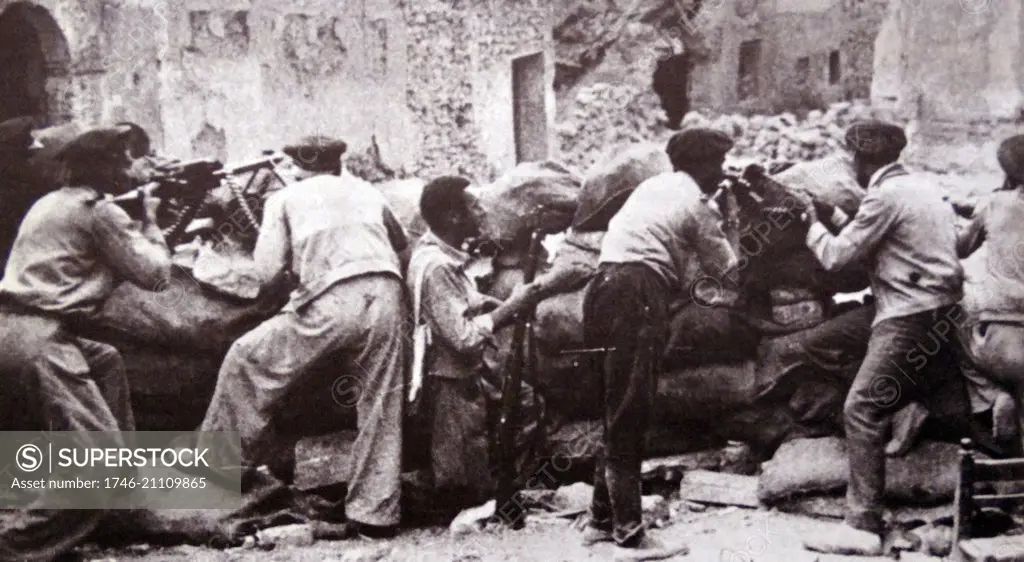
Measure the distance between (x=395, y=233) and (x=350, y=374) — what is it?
0.63m

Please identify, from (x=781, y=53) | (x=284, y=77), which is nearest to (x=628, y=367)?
(x=284, y=77)

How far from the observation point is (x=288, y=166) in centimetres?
495

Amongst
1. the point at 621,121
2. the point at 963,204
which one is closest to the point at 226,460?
the point at 963,204

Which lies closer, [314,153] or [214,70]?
[314,153]

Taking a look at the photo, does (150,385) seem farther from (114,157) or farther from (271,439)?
(114,157)

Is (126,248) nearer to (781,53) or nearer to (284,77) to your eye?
(284,77)

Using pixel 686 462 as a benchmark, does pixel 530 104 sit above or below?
above

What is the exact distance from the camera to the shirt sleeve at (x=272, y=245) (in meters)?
4.55

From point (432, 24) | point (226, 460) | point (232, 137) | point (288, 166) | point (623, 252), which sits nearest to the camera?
point (623, 252)

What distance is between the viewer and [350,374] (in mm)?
4555

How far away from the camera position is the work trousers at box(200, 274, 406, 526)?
4473mm

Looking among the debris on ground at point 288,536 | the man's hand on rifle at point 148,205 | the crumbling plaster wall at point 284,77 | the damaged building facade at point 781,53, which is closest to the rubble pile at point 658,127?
the damaged building facade at point 781,53

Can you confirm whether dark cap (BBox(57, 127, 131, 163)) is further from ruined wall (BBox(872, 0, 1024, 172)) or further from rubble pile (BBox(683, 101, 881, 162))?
rubble pile (BBox(683, 101, 881, 162))

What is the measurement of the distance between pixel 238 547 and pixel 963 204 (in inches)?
130
